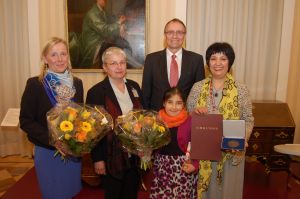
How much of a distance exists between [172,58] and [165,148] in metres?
1.08

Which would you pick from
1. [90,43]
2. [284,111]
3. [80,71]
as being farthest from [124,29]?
[284,111]

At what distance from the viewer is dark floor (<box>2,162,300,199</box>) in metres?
3.40

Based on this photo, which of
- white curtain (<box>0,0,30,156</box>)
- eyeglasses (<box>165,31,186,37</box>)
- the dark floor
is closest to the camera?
eyeglasses (<box>165,31,186,37</box>)

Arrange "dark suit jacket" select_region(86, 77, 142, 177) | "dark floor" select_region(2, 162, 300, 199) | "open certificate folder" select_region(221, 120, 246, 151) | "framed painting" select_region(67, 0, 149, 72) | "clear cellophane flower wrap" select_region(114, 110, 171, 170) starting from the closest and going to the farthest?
"clear cellophane flower wrap" select_region(114, 110, 171, 170) → "open certificate folder" select_region(221, 120, 246, 151) → "dark suit jacket" select_region(86, 77, 142, 177) → "dark floor" select_region(2, 162, 300, 199) → "framed painting" select_region(67, 0, 149, 72)

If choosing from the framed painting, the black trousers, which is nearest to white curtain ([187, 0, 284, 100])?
the framed painting

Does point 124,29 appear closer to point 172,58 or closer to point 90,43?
point 90,43

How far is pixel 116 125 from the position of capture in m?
1.93

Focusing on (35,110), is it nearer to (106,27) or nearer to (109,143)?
(109,143)

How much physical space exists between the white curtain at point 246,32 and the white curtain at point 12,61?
9.24 feet

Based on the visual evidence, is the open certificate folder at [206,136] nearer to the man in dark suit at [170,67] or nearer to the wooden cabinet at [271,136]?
the man in dark suit at [170,67]

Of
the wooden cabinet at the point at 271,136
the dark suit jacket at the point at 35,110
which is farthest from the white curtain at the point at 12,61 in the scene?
the wooden cabinet at the point at 271,136

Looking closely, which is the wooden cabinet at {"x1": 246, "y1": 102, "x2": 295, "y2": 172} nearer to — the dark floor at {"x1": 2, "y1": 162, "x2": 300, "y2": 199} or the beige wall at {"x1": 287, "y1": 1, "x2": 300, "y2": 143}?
the dark floor at {"x1": 2, "y1": 162, "x2": 300, "y2": 199}

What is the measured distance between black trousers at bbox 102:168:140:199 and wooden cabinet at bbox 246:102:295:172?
2139 mm

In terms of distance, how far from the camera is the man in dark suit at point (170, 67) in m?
2.80
